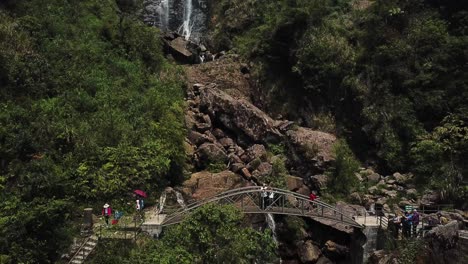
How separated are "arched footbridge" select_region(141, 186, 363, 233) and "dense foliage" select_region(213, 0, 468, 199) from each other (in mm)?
7584

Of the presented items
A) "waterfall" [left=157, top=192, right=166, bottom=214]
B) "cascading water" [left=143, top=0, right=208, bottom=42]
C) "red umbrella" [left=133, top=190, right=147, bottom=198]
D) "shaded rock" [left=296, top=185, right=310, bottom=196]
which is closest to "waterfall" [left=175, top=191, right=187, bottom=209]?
"waterfall" [left=157, top=192, right=166, bottom=214]

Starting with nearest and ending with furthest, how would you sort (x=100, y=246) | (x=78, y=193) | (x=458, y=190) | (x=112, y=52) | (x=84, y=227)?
1. (x=100, y=246)
2. (x=84, y=227)
3. (x=78, y=193)
4. (x=458, y=190)
5. (x=112, y=52)

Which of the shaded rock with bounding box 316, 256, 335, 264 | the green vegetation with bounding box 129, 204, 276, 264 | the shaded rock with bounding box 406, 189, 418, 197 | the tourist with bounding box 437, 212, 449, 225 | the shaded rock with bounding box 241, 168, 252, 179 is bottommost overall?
the shaded rock with bounding box 316, 256, 335, 264

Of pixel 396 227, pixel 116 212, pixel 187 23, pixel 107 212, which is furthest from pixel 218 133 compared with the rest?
pixel 187 23

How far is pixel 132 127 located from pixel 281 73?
1648cm

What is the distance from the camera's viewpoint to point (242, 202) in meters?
26.5

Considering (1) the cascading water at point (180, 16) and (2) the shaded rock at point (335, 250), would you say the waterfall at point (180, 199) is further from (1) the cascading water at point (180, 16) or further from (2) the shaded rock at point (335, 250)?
(1) the cascading water at point (180, 16)

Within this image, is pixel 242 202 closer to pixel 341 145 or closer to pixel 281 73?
pixel 341 145

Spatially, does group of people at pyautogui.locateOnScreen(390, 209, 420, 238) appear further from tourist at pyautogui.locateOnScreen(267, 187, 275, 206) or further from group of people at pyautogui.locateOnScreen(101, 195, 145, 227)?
group of people at pyautogui.locateOnScreen(101, 195, 145, 227)

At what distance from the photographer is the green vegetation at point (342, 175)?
104 ft

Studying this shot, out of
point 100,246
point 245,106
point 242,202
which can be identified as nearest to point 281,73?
point 245,106

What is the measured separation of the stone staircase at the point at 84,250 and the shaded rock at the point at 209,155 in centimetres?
1148

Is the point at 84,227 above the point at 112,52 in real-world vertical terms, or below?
below

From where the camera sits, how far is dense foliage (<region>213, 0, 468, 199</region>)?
109 feet
